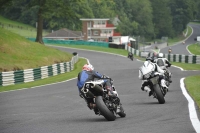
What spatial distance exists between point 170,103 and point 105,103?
3.77 metres

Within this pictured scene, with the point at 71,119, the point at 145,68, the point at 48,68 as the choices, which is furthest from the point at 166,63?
the point at 48,68

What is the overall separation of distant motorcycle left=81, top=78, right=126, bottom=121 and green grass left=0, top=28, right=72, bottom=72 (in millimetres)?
21900

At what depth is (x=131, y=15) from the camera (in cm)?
17625

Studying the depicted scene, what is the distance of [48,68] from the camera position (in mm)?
34844

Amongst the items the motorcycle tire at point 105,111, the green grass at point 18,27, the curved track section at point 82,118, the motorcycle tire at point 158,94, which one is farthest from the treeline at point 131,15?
the motorcycle tire at point 105,111

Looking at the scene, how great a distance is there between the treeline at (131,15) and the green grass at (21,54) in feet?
290

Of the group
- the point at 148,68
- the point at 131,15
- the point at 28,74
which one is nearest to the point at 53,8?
the point at 28,74

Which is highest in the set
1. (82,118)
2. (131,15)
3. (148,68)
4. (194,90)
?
(131,15)

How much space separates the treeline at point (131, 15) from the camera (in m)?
146

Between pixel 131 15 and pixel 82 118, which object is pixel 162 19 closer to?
pixel 131 15

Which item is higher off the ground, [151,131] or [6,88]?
[151,131]

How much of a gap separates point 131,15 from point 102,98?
16521 centimetres

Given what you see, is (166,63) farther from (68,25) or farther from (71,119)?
(68,25)

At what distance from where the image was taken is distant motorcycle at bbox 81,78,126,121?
11.8 meters
